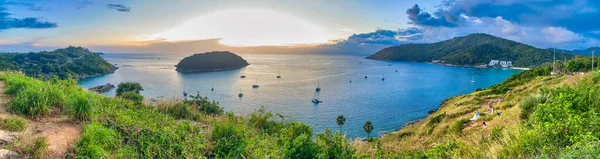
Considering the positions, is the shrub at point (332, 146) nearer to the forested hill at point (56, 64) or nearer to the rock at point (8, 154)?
the rock at point (8, 154)

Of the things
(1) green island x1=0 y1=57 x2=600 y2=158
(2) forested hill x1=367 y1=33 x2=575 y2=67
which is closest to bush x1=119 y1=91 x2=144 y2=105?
(1) green island x1=0 y1=57 x2=600 y2=158

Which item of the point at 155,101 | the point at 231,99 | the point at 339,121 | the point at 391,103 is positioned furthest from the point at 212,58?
the point at 155,101

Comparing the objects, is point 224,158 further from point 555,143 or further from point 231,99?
point 231,99

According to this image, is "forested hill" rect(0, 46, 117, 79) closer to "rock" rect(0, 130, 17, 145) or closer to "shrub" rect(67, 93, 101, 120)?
"shrub" rect(67, 93, 101, 120)

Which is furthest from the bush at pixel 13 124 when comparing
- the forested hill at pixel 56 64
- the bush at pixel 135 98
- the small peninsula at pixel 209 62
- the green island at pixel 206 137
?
the small peninsula at pixel 209 62

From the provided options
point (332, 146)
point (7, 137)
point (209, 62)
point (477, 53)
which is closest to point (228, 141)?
point (332, 146)

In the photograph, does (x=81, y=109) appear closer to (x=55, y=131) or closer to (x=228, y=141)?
(x=55, y=131)
